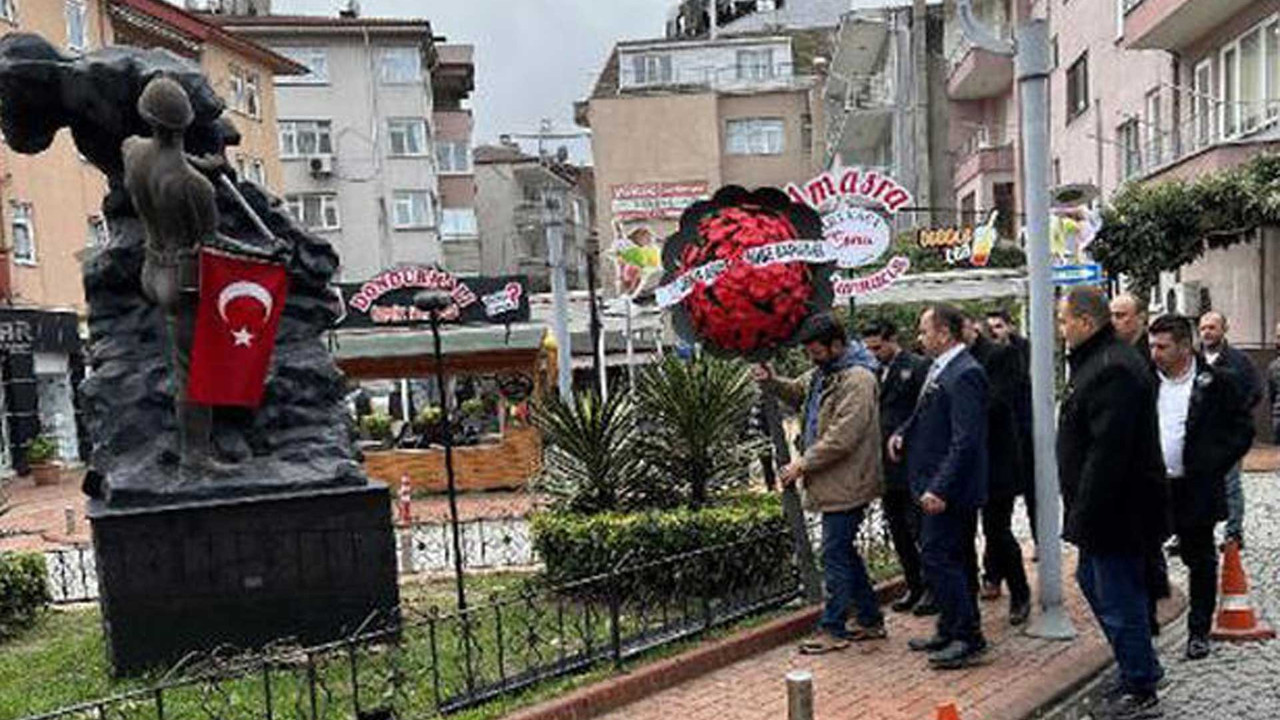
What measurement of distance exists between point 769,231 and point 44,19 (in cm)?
2542

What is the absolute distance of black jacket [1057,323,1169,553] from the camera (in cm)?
539

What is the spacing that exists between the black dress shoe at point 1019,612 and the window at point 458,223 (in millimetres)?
44702

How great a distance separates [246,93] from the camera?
1478 inches

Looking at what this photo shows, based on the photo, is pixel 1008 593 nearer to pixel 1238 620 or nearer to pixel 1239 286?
pixel 1238 620

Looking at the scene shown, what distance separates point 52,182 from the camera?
87.4 ft

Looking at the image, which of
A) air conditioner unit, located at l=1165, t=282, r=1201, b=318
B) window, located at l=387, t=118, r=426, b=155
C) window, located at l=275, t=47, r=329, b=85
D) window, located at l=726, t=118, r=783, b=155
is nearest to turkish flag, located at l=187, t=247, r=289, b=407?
air conditioner unit, located at l=1165, t=282, r=1201, b=318

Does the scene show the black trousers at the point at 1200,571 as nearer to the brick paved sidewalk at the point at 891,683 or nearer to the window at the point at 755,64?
the brick paved sidewalk at the point at 891,683

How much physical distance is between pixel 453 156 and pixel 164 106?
4568 centimetres

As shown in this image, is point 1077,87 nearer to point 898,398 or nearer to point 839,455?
point 898,398

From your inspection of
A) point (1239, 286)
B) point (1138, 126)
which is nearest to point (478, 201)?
point (1138, 126)

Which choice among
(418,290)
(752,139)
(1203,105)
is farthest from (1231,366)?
(752,139)

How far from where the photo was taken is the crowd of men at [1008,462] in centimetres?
548

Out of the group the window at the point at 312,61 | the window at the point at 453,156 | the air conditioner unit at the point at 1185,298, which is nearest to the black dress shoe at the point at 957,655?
the air conditioner unit at the point at 1185,298

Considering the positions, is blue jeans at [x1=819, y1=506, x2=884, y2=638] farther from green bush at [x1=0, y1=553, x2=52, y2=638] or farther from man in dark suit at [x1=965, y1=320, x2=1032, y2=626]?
green bush at [x1=0, y1=553, x2=52, y2=638]
